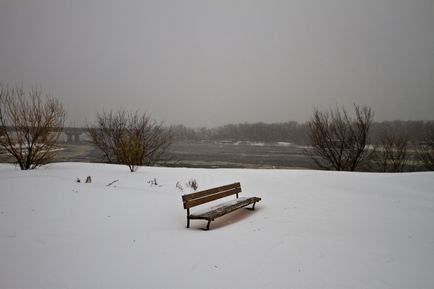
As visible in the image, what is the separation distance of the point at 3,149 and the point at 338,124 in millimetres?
19241

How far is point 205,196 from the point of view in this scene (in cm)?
630

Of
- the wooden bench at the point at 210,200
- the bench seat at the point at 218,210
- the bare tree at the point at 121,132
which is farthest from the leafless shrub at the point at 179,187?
the bare tree at the point at 121,132

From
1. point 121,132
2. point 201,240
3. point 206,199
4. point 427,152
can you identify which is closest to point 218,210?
point 206,199

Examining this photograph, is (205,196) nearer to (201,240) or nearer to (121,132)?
(201,240)

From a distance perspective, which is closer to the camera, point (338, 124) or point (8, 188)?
point (8, 188)

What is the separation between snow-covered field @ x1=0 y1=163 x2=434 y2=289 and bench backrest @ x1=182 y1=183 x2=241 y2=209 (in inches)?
18.8

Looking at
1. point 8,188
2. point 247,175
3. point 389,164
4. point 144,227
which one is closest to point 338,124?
point 389,164

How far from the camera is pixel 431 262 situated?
3812 millimetres

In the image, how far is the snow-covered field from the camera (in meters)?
3.26

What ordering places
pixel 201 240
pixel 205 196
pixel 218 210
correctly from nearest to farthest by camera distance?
pixel 201 240 → pixel 218 210 → pixel 205 196

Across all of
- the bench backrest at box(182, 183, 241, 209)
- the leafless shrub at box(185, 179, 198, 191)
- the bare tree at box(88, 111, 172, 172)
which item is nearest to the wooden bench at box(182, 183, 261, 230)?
the bench backrest at box(182, 183, 241, 209)

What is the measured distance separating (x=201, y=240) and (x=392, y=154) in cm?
2462

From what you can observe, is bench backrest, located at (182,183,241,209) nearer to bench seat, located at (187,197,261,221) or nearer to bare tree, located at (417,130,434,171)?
bench seat, located at (187,197,261,221)

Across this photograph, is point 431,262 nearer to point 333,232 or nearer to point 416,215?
point 333,232
